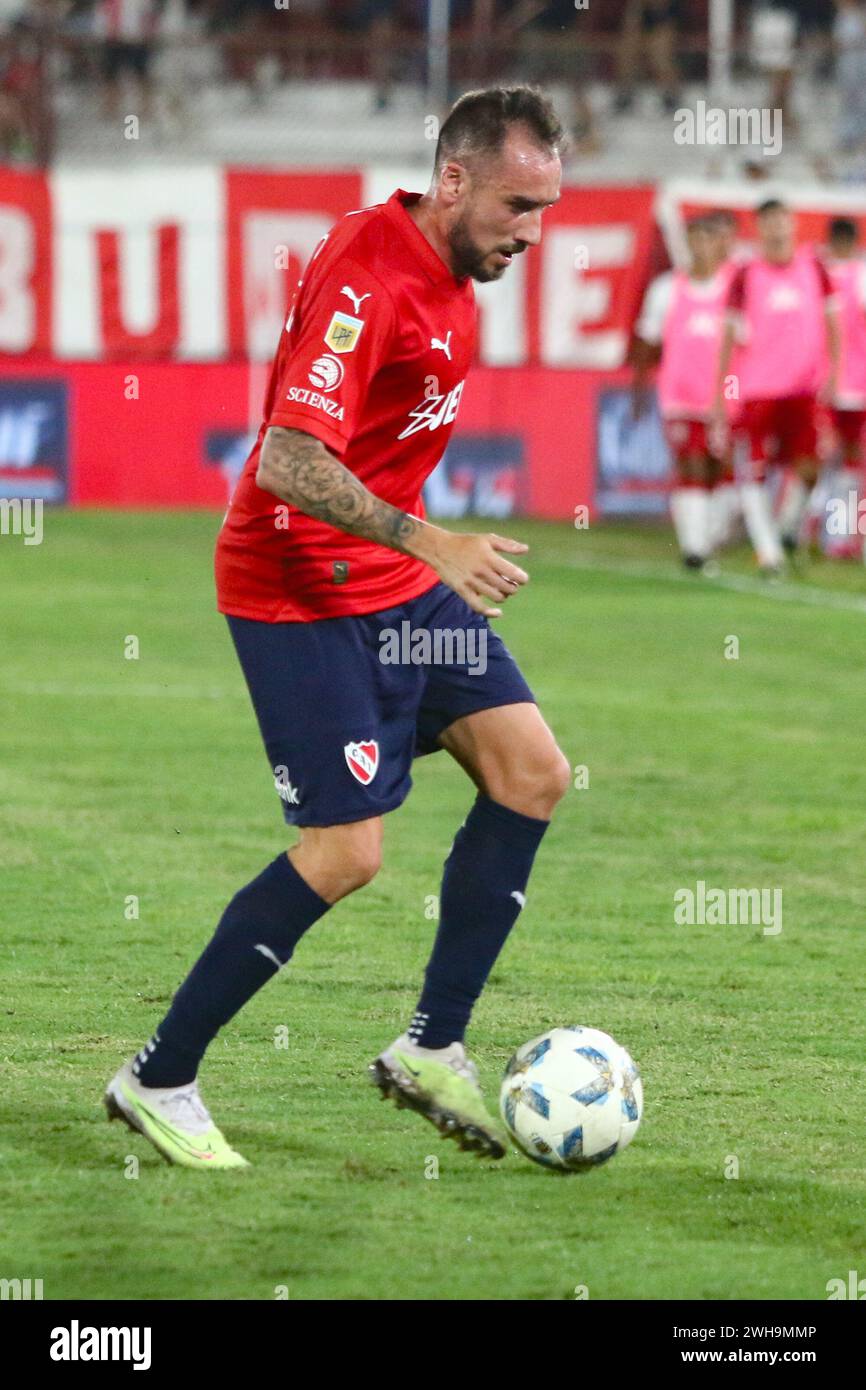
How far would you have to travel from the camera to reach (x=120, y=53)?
22.8 meters

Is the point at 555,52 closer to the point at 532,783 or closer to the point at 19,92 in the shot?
the point at 19,92

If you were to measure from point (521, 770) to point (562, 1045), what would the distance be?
0.55 metres

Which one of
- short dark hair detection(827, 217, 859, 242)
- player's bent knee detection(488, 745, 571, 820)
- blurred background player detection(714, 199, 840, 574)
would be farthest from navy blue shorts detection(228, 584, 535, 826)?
short dark hair detection(827, 217, 859, 242)

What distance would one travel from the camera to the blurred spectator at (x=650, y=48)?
2322 centimetres

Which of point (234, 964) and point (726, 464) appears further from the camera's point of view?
point (726, 464)

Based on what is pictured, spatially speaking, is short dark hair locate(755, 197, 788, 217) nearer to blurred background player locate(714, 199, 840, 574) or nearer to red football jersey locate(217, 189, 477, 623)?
blurred background player locate(714, 199, 840, 574)

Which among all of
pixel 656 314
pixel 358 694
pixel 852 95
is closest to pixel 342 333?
pixel 358 694

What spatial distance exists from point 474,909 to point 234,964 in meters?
0.57

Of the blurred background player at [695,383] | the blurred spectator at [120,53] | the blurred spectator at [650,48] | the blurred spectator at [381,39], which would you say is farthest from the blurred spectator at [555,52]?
the blurred background player at [695,383]

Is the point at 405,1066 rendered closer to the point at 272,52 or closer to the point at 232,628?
the point at 232,628

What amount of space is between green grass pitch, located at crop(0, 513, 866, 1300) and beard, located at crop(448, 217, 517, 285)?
1.70 m

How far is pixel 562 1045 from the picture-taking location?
4.45 m

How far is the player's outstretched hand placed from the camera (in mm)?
4012
